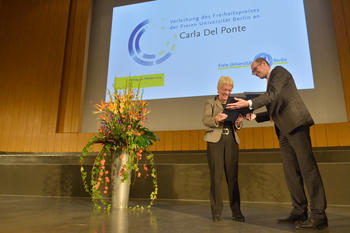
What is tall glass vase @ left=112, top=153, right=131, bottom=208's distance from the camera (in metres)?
2.16

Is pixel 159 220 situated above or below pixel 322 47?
below

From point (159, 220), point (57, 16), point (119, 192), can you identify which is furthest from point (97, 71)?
point (159, 220)

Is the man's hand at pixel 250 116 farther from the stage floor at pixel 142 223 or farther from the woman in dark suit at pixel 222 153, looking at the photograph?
the stage floor at pixel 142 223

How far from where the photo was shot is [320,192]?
143 cm

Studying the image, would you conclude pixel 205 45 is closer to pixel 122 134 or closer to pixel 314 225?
pixel 122 134

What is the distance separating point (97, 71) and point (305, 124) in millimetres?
4035

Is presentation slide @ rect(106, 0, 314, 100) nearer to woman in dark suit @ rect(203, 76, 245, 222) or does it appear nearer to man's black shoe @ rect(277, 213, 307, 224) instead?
woman in dark suit @ rect(203, 76, 245, 222)

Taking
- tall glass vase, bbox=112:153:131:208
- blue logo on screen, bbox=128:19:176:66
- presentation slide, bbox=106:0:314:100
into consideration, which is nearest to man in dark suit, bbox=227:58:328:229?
tall glass vase, bbox=112:153:131:208

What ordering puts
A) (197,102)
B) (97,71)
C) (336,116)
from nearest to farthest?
(336,116)
(197,102)
(97,71)

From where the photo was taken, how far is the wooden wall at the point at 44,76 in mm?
4418

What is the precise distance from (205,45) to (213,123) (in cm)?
250

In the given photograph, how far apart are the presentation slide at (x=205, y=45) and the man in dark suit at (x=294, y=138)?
2.05 m

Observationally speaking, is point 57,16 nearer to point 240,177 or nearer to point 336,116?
point 240,177

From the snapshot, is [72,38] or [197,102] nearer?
[197,102]
